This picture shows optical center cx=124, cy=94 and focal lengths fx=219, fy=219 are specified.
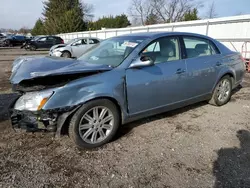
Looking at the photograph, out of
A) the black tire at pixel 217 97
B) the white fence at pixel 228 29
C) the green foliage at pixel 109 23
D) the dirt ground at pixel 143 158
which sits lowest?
the dirt ground at pixel 143 158

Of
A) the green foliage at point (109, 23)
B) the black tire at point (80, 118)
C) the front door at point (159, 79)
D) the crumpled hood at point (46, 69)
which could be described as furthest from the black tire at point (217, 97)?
the green foliage at point (109, 23)

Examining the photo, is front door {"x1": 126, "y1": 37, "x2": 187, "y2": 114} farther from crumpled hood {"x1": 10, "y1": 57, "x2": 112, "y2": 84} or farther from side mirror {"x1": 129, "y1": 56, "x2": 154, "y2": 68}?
crumpled hood {"x1": 10, "y1": 57, "x2": 112, "y2": 84}

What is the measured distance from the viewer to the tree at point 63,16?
43500 mm

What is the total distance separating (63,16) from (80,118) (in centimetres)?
4648

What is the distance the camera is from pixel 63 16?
44.8 metres

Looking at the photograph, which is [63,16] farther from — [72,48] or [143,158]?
[143,158]

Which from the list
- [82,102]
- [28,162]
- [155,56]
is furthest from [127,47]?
[28,162]

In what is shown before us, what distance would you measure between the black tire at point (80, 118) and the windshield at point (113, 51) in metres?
0.62

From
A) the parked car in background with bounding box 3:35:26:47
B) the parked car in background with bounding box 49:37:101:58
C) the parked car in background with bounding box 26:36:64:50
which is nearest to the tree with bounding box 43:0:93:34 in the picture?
the parked car in background with bounding box 3:35:26:47

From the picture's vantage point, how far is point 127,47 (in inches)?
137

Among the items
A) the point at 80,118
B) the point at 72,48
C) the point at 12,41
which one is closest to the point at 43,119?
the point at 80,118

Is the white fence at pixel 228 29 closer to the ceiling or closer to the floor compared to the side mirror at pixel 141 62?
closer to the ceiling

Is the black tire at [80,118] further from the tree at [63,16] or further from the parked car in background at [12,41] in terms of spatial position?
the tree at [63,16]

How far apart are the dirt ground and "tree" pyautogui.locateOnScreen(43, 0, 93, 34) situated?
42.9 metres
